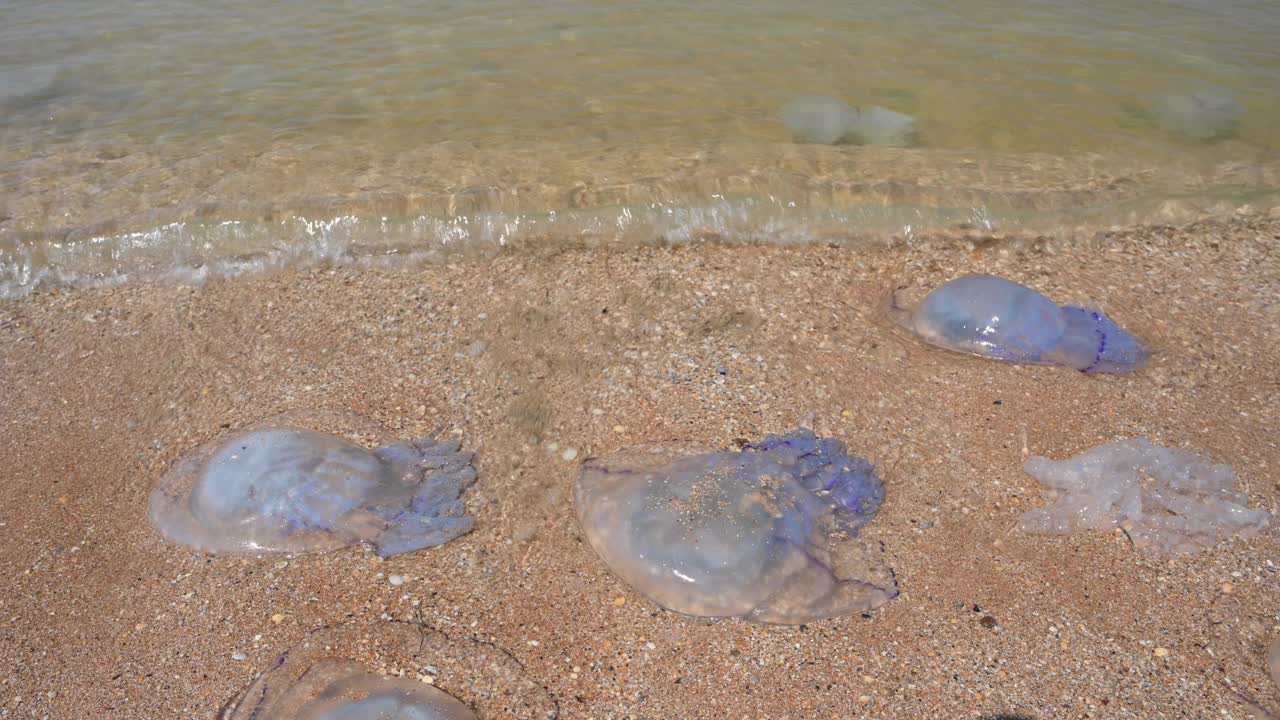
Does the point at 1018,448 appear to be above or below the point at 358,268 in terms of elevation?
below

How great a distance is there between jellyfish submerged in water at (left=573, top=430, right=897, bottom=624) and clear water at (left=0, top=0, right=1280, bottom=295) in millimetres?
1709

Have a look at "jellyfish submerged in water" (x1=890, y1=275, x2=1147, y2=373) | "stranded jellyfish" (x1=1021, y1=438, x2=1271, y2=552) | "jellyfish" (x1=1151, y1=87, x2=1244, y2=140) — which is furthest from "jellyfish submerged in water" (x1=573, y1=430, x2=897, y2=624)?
"jellyfish" (x1=1151, y1=87, x2=1244, y2=140)

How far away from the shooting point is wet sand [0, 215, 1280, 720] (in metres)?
2.40

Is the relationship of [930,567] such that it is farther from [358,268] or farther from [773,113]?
[773,113]

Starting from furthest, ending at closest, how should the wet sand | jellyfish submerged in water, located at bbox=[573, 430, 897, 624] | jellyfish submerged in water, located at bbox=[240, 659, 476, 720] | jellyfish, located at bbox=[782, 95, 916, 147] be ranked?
1. jellyfish, located at bbox=[782, 95, 916, 147]
2. jellyfish submerged in water, located at bbox=[573, 430, 897, 624]
3. the wet sand
4. jellyfish submerged in water, located at bbox=[240, 659, 476, 720]

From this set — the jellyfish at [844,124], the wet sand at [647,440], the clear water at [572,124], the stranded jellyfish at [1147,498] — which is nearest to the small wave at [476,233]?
the clear water at [572,124]

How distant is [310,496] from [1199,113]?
5.21 m

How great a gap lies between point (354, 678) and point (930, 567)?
1605mm

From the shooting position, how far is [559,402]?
3311mm

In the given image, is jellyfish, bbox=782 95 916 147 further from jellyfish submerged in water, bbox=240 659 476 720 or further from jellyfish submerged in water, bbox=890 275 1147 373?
jellyfish submerged in water, bbox=240 659 476 720

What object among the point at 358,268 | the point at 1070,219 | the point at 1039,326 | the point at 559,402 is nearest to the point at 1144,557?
the point at 1039,326

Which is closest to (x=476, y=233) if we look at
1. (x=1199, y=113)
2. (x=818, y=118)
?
(x=818, y=118)

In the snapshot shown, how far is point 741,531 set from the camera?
8.46 feet

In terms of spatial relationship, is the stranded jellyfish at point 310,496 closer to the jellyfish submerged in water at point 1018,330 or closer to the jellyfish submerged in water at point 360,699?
the jellyfish submerged in water at point 360,699
